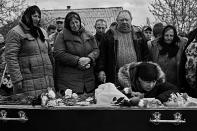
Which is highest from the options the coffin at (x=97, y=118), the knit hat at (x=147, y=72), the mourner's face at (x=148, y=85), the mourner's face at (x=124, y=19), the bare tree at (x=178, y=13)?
the bare tree at (x=178, y=13)

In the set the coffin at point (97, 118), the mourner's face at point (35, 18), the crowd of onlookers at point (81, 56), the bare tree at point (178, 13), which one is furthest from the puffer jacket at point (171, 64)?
the bare tree at point (178, 13)

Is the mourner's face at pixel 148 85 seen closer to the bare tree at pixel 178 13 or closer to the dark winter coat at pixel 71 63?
the dark winter coat at pixel 71 63

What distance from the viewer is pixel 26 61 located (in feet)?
15.6

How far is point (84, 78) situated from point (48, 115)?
2.04 m

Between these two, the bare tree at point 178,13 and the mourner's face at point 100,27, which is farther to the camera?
the bare tree at point 178,13

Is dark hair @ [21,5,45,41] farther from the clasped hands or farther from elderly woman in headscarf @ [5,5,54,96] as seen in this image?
the clasped hands

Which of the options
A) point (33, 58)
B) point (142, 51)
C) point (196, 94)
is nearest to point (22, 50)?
point (33, 58)

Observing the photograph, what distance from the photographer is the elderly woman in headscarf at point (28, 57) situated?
4648 mm

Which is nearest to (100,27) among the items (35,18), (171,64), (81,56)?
(81,56)

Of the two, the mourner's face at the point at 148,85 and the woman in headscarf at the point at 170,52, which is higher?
the woman in headscarf at the point at 170,52

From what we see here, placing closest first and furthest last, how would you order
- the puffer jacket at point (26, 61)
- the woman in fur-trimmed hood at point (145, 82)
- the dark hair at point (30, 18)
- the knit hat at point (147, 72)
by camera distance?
the woman in fur-trimmed hood at point (145, 82)
the knit hat at point (147, 72)
the puffer jacket at point (26, 61)
the dark hair at point (30, 18)

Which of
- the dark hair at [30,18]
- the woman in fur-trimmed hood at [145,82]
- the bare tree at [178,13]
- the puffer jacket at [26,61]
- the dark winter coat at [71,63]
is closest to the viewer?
the woman in fur-trimmed hood at [145,82]

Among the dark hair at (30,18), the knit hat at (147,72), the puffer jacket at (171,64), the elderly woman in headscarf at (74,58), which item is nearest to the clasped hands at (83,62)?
the elderly woman in headscarf at (74,58)

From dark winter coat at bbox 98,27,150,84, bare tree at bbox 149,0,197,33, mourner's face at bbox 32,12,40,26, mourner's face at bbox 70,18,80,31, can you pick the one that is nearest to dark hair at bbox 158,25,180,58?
dark winter coat at bbox 98,27,150,84
